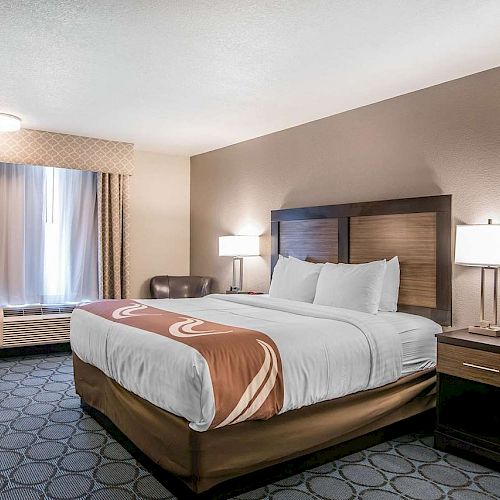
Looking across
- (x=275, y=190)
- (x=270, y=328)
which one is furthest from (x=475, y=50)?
(x=275, y=190)

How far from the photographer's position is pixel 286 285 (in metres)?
4.34

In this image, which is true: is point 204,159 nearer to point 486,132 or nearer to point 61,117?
point 61,117

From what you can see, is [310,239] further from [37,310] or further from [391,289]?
[37,310]

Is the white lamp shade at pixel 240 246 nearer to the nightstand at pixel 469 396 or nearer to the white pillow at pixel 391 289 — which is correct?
the white pillow at pixel 391 289

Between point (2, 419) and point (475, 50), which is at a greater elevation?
point (475, 50)

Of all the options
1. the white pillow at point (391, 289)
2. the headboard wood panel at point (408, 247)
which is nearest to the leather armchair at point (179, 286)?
the headboard wood panel at point (408, 247)

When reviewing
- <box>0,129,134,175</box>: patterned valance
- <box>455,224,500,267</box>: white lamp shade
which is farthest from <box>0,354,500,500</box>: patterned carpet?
<box>0,129,134,175</box>: patterned valance

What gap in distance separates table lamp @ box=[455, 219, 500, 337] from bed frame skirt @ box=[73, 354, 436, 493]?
54 cm

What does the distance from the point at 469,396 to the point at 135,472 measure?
82.3 inches

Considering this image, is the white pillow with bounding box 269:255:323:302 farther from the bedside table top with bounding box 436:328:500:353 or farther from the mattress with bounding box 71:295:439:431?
the bedside table top with bounding box 436:328:500:353

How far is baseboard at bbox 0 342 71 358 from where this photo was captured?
17.8 feet

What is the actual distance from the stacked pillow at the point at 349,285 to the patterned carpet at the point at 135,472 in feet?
3.25

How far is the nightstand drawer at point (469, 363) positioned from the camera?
277 cm

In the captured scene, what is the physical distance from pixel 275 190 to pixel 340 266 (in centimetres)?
160
